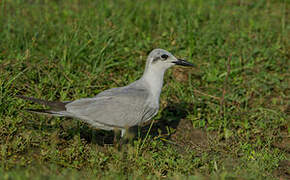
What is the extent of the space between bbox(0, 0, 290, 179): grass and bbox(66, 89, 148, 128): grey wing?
10.3 inches

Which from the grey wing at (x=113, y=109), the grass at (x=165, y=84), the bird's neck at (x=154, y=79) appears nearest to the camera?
the grass at (x=165, y=84)

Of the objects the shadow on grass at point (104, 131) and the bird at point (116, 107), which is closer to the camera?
the bird at point (116, 107)

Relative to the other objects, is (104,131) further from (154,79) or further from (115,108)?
(154,79)

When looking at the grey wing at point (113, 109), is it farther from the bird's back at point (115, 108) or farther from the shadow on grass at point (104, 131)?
the shadow on grass at point (104, 131)

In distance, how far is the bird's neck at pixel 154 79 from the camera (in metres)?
4.93

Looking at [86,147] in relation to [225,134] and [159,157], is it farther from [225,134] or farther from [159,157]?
[225,134]

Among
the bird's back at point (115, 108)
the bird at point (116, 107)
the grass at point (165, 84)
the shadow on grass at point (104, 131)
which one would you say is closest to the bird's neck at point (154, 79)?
the bird at point (116, 107)

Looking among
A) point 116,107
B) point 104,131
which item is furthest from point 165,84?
point 116,107

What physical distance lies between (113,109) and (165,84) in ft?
5.78

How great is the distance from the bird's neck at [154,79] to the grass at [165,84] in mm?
565

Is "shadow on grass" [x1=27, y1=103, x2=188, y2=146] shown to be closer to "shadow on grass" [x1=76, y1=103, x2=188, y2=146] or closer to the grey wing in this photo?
"shadow on grass" [x1=76, y1=103, x2=188, y2=146]

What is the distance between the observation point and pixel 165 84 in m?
6.23

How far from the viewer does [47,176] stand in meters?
→ 3.48

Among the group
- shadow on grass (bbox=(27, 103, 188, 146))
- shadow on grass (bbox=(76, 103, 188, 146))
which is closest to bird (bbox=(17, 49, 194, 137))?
shadow on grass (bbox=(27, 103, 188, 146))
